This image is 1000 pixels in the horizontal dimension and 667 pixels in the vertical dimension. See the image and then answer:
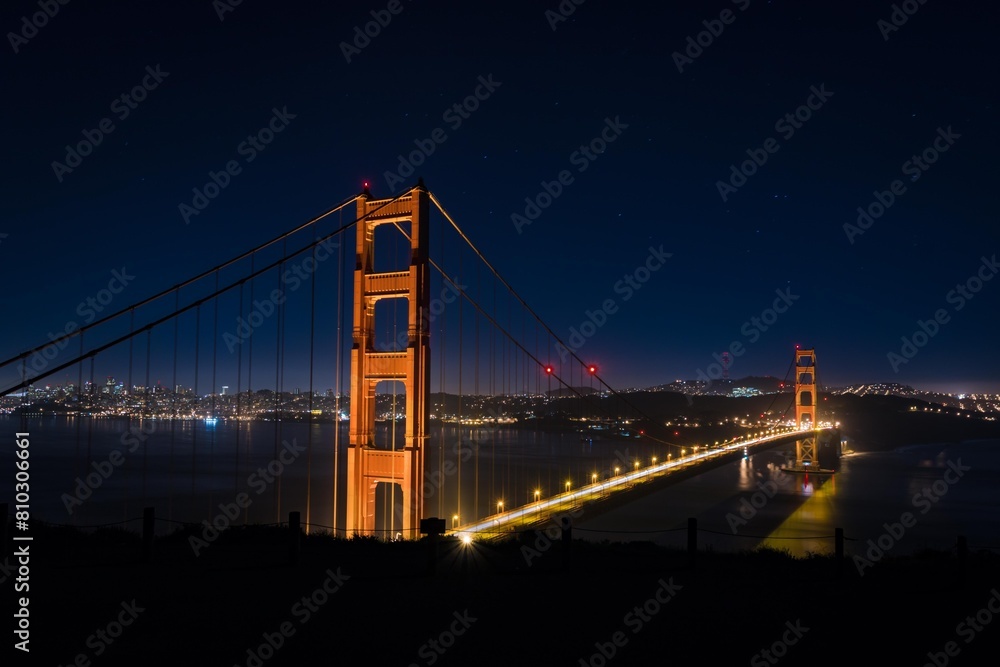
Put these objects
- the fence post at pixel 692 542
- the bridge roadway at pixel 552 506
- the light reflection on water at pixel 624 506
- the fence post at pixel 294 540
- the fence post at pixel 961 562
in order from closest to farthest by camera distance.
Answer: the fence post at pixel 961 562 → the fence post at pixel 294 540 → the fence post at pixel 692 542 → the bridge roadway at pixel 552 506 → the light reflection on water at pixel 624 506

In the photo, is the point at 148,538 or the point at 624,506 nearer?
the point at 148,538

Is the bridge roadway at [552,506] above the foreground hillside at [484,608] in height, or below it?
below

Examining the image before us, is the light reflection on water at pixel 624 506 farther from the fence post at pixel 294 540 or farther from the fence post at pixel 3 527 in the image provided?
the fence post at pixel 294 540

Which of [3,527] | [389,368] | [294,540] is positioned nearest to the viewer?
[3,527]

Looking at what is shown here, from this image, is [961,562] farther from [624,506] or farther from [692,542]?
[624,506]

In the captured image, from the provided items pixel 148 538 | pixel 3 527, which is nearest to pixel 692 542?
pixel 148 538

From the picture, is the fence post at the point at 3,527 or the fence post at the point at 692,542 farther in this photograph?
the fence post at the point at 692,542

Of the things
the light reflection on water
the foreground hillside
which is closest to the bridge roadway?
the light reflection on water

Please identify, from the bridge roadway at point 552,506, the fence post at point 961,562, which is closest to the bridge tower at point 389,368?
the bridge roadway at point 552,506
